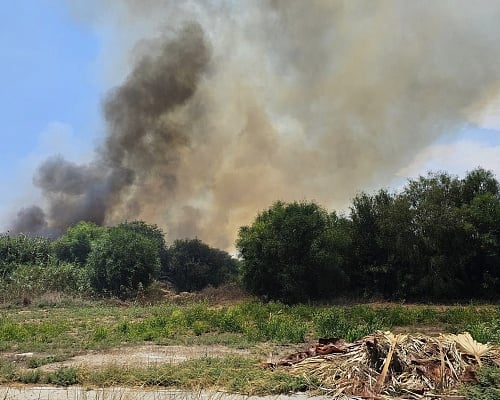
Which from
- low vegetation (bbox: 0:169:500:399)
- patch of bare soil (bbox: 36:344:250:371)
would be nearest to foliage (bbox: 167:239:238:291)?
low vegetation (bbox: 0:169:500:399)

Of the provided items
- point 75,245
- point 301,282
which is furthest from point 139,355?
point 75,245

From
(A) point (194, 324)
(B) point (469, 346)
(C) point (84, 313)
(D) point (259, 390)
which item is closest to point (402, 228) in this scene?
(A) point (194, 324)

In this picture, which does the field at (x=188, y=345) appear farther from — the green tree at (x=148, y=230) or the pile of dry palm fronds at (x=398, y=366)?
the green tree at (x=148, y=230)

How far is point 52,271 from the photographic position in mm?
30641

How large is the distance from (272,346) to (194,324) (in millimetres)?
4188

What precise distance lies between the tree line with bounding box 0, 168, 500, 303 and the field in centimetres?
678

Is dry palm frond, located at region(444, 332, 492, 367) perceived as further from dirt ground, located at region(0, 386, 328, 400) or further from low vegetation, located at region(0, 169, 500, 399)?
low vegetation, located at region(0, 169, 500, 399)

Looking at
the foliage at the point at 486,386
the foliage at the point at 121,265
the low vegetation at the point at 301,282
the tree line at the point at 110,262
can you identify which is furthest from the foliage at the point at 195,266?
the foliage at the point at 486,386

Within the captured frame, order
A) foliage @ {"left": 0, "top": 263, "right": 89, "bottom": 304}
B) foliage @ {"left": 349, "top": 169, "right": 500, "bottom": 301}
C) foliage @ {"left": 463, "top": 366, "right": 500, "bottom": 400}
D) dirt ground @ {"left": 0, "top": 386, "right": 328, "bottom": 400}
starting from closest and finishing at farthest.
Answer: foliage @ {"left": 463, "top": 366, "right": 500, "bottom": 400}, dirt ground @ {"left": 0, "top": 386, "right": 328, "bottom": 400}, foliage @ {"left": 349, "top": 169, "right": 500, "bottom": 301}, foliage @ {"left": 0, "top": 263, "right": 89, "bottom": 304}

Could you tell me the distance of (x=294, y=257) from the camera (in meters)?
26.0

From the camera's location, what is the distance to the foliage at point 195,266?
43.9 meters

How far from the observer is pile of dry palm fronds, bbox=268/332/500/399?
6.68 meters

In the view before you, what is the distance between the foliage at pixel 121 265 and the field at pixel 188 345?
10.4 metres

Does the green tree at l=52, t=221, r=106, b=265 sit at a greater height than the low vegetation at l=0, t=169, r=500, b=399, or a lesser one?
greater
